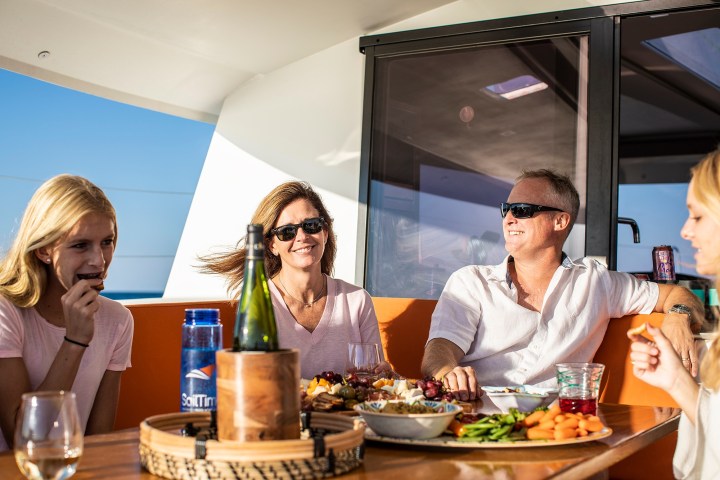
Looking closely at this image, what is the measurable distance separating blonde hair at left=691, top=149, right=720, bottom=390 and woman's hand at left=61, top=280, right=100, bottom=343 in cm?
134

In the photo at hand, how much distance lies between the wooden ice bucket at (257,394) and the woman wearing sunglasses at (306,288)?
5.63ft

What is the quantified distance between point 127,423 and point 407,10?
3582 mm

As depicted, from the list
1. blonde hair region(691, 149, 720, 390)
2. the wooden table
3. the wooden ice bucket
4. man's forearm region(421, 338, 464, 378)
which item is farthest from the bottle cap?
man's forearm region(421, 338, 464, 378)

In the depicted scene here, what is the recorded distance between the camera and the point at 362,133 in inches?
227

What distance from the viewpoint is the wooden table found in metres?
1.37

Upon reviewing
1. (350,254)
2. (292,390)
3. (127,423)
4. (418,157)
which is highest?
(418,157)

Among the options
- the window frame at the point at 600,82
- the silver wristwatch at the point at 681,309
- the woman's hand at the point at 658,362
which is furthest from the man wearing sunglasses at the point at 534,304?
the window frame at the point at 600,82

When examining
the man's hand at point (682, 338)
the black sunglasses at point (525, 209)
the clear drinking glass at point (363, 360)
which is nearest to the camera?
the clear drinking glass at point (363, 360)

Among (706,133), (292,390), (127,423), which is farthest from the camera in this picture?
(706,133)

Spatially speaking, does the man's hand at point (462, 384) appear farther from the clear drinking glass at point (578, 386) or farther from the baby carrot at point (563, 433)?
the baby carrot at point (563, 433)

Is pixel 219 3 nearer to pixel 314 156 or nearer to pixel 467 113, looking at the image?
pixel 314 156

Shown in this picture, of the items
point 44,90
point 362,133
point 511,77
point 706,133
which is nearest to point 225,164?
point 362,133

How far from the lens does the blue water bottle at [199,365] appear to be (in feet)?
5.34

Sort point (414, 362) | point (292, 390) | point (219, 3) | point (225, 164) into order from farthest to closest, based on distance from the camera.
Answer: point (225, 164)
point (219, 3)
point (414, 362)
point (292, 390)
